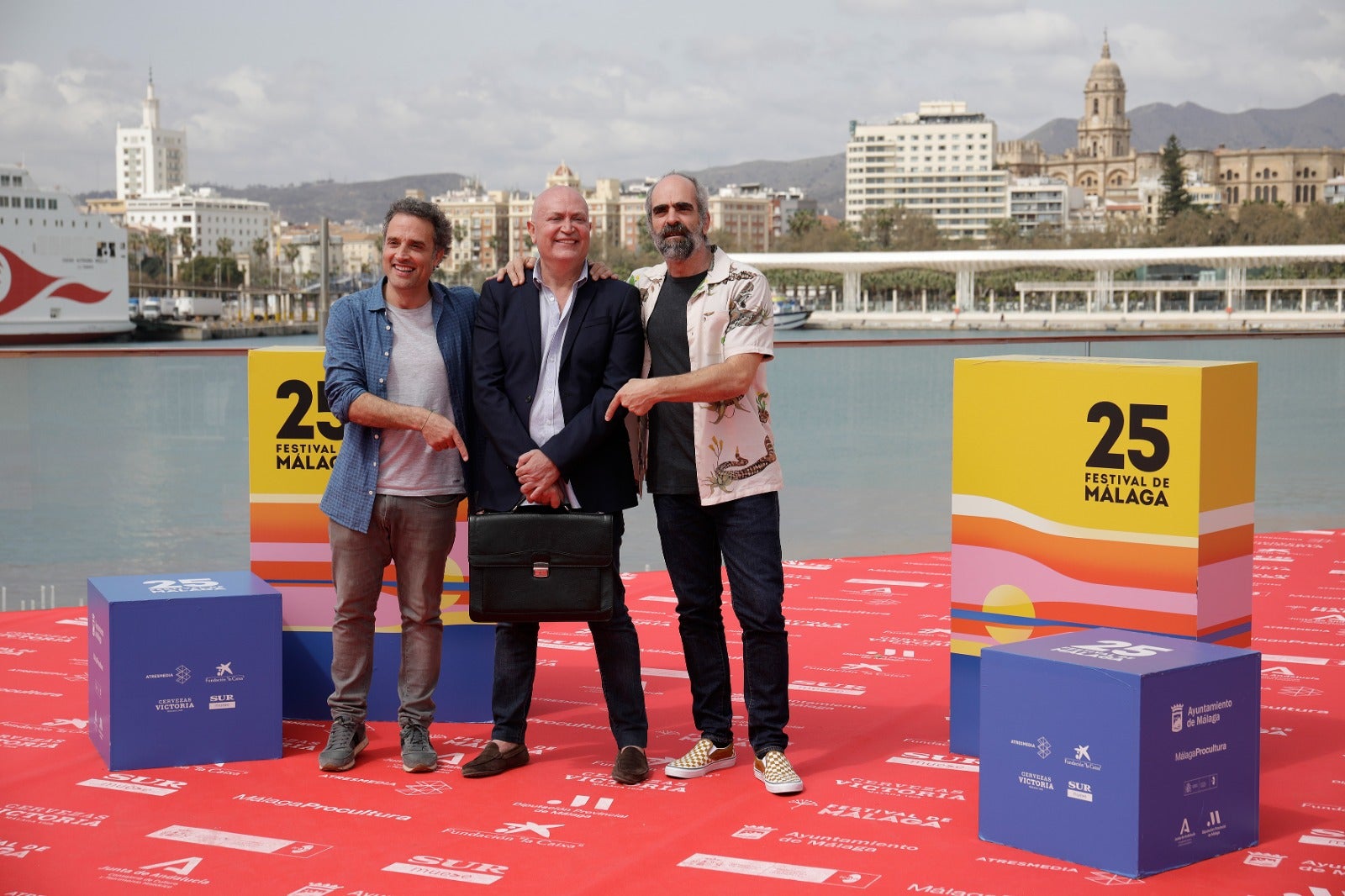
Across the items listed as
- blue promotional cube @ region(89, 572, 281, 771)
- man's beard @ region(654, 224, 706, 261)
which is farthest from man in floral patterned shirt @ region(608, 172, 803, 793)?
blue promotional cube @ region(89, 572, 281, 771)

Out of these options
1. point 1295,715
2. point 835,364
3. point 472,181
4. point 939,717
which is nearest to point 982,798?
point 939,717

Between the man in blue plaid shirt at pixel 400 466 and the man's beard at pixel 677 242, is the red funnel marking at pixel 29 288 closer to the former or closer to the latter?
the man in blue plaid shirt at pixel 400 466

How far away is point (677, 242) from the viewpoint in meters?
2.99

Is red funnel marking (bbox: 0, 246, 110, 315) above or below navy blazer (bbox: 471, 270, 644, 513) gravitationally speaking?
above

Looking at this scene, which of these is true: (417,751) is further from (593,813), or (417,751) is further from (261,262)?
(261,262)

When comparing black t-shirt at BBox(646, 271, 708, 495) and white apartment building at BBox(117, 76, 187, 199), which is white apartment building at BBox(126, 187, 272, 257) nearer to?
white apartment building at BBox(117, 76, 187, 199)

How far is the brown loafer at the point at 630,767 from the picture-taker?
305 cm

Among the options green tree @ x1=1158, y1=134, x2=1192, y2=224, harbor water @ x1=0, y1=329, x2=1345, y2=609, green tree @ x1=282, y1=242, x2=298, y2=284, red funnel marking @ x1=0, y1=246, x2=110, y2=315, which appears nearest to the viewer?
harbor water @ x1=0, y1=329, x2=1345, y2=609

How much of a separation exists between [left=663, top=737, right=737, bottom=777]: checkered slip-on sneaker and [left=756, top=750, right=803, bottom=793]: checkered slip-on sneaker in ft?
0.42

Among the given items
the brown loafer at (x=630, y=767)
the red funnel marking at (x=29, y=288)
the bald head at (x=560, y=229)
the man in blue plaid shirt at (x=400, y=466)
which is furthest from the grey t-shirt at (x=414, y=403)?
the red funnel marking at (x=29, y=288)

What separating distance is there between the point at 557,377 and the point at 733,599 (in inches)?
23.9

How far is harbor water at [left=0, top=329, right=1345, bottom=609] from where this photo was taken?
→ 5750 mm

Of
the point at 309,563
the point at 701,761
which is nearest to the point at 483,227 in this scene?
the point at 309,563

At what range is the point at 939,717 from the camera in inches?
143
